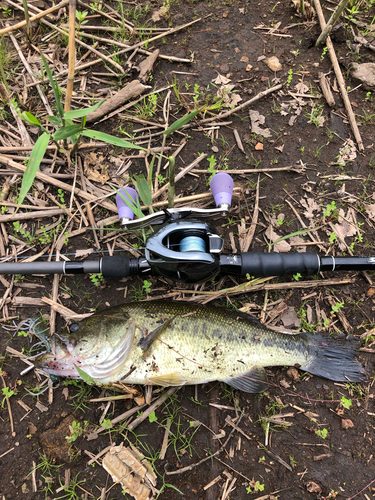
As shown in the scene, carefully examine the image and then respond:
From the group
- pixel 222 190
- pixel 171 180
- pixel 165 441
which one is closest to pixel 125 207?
pixel 171 180

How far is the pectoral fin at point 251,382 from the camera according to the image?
3090mm

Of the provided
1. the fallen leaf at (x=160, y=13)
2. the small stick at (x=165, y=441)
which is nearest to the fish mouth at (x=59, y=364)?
the small stick at (x=165, y=441)

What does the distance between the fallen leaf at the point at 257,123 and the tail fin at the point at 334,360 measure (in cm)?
245

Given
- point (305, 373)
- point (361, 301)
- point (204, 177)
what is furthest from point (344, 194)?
point (305, 373)

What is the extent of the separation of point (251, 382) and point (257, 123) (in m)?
3.04

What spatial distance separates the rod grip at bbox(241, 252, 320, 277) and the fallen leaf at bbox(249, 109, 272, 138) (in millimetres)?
1680

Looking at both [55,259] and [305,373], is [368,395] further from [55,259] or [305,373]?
[55,259]

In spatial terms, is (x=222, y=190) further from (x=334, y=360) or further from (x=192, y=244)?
(x=334, y=360)

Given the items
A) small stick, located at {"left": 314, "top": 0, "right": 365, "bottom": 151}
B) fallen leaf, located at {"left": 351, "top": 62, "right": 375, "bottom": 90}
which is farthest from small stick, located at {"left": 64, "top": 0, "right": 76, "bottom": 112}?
fallen leaf, located at {"left": 351, "top": 62, "right": 375, "bottom": 90}

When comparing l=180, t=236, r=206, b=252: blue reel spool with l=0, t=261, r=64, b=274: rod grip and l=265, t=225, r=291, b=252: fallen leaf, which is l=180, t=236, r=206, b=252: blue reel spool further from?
l=0, t=261, r=64, b=274: rod grip

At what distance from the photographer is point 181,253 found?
2572mm

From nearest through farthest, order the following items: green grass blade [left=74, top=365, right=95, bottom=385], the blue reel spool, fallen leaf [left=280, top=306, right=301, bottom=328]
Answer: the blue reel spool
green grass blade [left=74, top=365, right=95, bottom=385]
fallen leaf [left=280, top=306, right=301, bottom=328]

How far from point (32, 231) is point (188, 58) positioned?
9.82 feet

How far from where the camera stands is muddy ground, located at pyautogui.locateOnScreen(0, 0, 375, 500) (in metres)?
3.09
